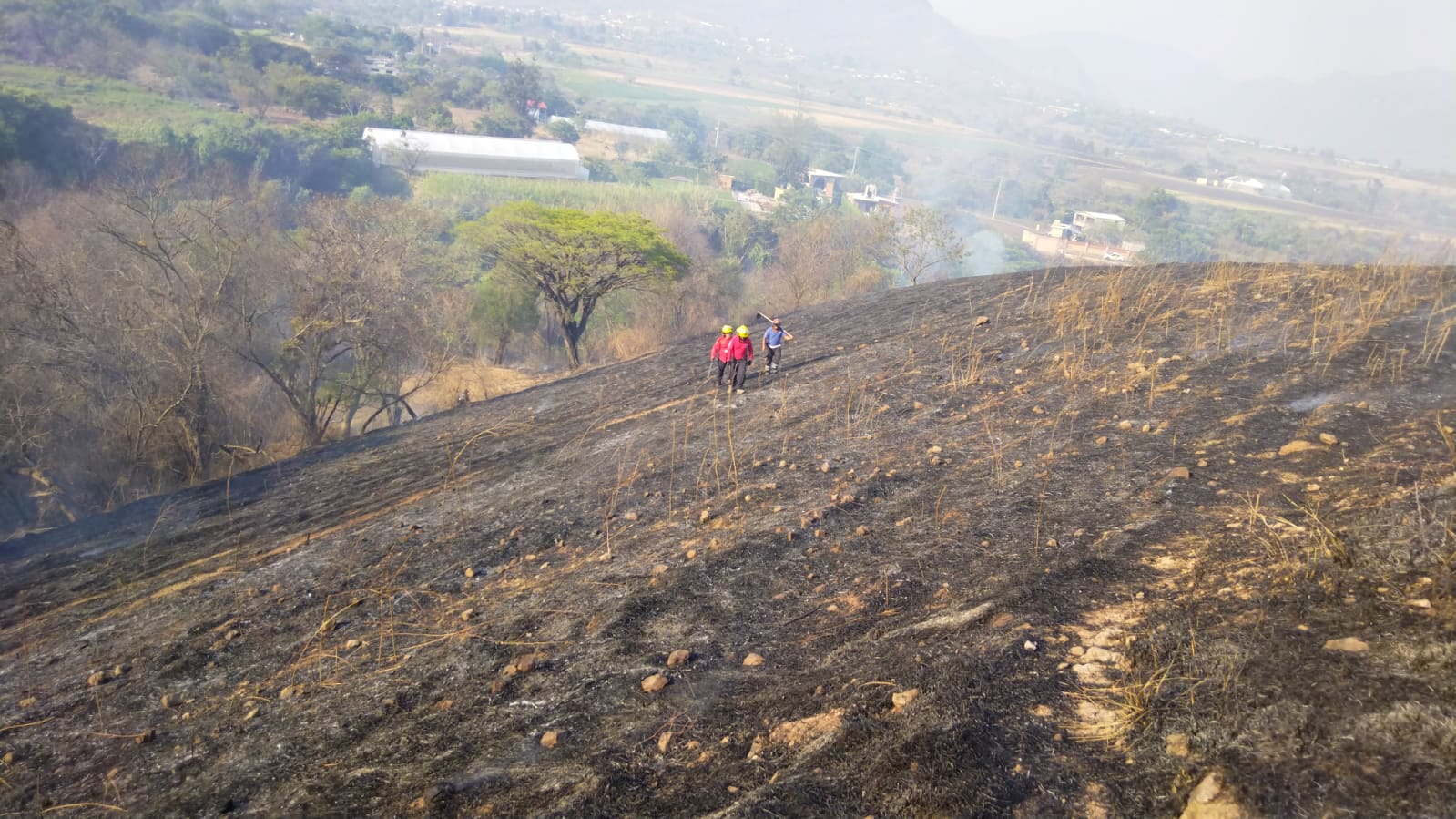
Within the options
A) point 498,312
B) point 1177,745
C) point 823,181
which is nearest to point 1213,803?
point 1177,745

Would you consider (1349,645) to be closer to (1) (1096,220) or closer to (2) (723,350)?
(2) (723,350)

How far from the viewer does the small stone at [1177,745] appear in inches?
152

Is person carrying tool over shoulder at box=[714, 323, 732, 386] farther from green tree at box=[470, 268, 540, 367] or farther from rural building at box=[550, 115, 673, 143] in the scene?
rural building at box=[550, 115, 673, 143]

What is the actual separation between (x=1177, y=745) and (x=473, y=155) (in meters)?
72.1

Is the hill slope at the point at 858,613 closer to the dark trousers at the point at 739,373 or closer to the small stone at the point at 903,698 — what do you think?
the small stone at the point at 903,698

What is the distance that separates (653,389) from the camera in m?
15.3

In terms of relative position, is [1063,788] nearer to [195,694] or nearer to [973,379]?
[195,694]

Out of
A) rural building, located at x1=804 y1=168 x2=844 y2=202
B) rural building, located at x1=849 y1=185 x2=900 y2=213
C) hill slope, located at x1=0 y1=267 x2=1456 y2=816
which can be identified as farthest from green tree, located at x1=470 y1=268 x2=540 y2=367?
rural building, located at x1=804 y1=168 x2=844 y2=202

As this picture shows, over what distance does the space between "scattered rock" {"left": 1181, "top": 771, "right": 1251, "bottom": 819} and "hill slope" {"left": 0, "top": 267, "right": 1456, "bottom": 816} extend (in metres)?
0.12

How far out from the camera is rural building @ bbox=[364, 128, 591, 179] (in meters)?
61.2

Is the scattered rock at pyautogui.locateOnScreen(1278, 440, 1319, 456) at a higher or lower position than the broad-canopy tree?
higher

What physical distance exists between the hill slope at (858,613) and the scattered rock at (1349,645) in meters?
0.04

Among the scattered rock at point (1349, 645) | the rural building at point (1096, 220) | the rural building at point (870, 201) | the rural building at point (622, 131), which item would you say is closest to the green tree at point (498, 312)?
the scattered rock at point (1349, 645)

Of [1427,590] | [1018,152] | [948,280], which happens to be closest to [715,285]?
[948,280]
